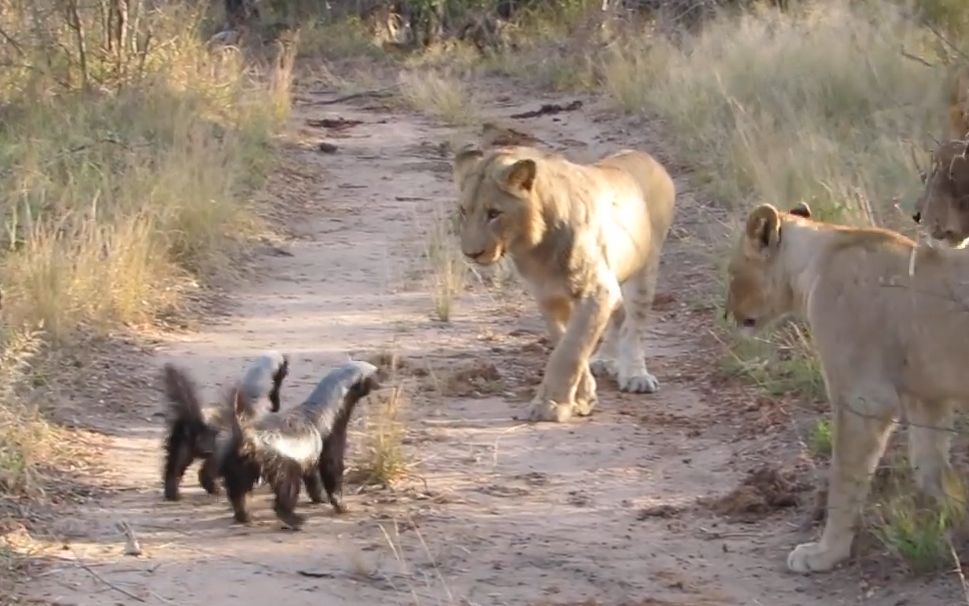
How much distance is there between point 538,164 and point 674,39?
11.8 meters

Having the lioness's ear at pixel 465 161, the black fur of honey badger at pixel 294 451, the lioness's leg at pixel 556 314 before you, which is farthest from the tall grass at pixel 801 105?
the black fur of honey badger at pixel 294 451

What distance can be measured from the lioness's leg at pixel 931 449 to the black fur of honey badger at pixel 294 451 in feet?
5.86

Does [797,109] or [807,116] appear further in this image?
[797,109]

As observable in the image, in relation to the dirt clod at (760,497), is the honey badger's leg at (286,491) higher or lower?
higher

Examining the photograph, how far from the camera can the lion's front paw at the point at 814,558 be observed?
472 centimetres

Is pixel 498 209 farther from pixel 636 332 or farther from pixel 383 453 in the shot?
pixel 383 453

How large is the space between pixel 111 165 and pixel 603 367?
4041 mm

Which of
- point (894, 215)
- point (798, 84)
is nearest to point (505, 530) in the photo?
point (894, 215)

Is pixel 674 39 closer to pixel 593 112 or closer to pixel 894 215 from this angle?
pixel 593 112

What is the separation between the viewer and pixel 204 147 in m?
11.2

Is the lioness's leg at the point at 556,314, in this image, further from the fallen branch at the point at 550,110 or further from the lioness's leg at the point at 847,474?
the fallen branch at the point at 550,110

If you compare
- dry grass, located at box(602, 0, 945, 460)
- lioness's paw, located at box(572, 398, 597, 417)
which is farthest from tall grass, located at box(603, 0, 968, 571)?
lioness's paw, located at box(572, 398, 597, 417)

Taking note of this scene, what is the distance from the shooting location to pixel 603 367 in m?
7.27

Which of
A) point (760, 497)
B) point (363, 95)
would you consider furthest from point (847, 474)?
point (363, 95)
